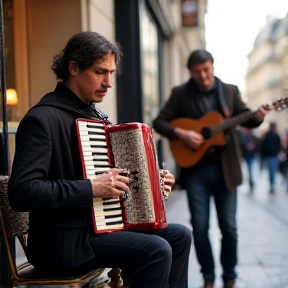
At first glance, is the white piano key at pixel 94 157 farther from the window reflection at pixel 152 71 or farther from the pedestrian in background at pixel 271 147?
the pedestrian in background at pixel 271 147

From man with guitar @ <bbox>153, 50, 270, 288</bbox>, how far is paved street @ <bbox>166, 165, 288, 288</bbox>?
12.5 inches

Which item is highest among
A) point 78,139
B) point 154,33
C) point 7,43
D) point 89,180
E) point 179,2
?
point 179,2

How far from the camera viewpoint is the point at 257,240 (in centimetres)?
654

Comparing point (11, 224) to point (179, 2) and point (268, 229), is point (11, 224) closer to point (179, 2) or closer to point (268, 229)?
point (268, 229)

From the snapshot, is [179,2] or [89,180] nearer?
[89,180]

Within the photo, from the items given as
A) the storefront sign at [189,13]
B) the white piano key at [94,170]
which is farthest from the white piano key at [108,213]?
the storefront sign at [189,13]

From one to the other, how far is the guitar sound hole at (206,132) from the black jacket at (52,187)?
71.7 inches

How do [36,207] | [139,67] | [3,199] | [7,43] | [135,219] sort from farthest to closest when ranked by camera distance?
[139,67]
[7,43]
[3,199]
[135,219]
[36,207]

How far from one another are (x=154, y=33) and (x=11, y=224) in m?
8.64

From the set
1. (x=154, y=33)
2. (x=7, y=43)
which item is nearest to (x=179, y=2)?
(x=154, y=33)

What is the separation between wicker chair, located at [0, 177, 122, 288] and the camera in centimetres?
282

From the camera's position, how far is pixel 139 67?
7238mm

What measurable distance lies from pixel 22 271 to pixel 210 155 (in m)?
1.93

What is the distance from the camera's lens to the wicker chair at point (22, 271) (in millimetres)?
2816
